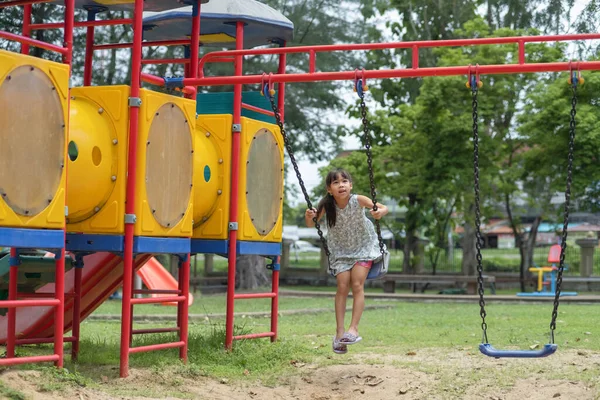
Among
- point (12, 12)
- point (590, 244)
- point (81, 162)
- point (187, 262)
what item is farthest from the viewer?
point (590, 244)

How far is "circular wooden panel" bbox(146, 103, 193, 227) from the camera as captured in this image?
862 centimetres

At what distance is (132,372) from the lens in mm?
8336

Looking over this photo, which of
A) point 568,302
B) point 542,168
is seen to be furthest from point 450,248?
point 568,302

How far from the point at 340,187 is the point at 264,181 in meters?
1.70

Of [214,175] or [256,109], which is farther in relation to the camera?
[256,109]

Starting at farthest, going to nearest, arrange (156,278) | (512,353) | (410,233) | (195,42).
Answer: (410,233)
(156,278)
(195,42)
(512,353)

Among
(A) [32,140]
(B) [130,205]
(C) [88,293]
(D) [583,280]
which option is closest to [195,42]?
(B) [130,205]

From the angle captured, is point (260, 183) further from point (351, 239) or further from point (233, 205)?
point (351, 239)

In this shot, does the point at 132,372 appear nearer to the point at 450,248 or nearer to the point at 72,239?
the point at 72,239

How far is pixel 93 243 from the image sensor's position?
844 cm

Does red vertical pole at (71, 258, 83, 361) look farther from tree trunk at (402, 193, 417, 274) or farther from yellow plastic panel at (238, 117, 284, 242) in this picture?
tree trunk at (402, 193, 417, 274)

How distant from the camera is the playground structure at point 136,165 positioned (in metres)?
7.40

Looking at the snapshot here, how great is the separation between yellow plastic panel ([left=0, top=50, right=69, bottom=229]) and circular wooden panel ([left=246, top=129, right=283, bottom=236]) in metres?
2.87

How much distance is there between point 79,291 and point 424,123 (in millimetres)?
17401
